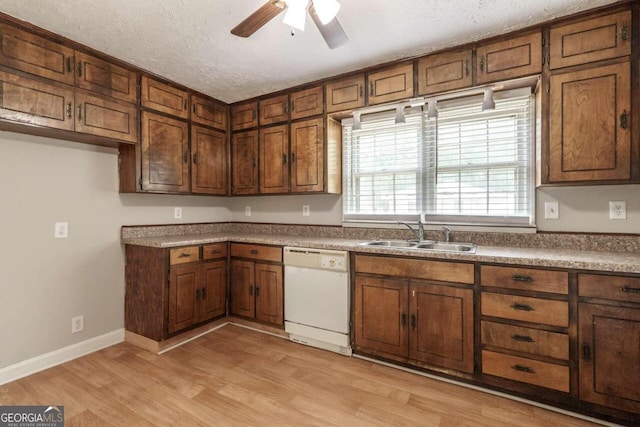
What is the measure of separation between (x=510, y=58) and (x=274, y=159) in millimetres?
2221

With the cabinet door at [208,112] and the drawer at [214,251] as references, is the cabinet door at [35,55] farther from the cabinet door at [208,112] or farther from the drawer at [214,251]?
the drawer at [214,251]

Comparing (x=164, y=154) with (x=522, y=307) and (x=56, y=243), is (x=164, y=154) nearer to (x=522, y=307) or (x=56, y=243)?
(x=56, y=243)

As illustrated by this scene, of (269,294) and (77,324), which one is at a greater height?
(269,294)

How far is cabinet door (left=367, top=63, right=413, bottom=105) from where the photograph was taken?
2486mm

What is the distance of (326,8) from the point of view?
154cm

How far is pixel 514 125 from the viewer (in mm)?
2383

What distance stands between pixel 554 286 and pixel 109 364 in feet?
10.5

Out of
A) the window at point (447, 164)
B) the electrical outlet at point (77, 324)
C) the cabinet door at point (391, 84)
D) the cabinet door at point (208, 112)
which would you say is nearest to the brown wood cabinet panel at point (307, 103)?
the window at point (447, 164)

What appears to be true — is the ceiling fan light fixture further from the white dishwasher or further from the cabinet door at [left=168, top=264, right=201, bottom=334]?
the cabinet door at [left=168, top=264, right=201, bottom=334]

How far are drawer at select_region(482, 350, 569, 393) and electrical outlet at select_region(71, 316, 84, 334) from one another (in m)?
3.16

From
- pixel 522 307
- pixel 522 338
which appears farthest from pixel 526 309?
pixel 522 338

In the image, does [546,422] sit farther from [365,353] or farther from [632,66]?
[632,66]

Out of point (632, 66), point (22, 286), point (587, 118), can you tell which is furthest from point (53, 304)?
point (632, 66)

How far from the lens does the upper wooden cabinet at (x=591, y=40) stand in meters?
1.84
